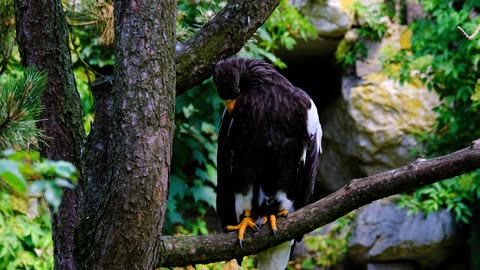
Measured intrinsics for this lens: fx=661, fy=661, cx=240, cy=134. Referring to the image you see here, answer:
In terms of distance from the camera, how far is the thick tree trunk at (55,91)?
2.34m

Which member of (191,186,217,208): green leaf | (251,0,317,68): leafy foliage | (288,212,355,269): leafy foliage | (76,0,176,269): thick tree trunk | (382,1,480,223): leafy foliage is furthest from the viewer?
(288,212,355,269): leafy foliage

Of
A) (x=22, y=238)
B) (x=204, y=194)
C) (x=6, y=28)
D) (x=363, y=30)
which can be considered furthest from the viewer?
(x=363, y=30)

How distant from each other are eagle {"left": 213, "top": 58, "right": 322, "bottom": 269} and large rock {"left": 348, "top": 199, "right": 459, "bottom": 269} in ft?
8.78

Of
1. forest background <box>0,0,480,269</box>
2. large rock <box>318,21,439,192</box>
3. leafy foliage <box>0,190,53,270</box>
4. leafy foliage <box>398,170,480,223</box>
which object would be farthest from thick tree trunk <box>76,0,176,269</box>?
large rock <box>318,21,439,192</box>

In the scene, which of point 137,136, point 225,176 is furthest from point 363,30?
point 137,136

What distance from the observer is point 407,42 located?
228 inches

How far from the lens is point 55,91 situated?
7.74ft

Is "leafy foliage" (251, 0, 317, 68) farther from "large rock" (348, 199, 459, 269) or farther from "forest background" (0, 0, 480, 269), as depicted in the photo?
"large rock" (348, 199, 459, 269)

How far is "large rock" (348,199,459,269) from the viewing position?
529 centimetres

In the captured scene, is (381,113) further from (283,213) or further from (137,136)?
(137,136)

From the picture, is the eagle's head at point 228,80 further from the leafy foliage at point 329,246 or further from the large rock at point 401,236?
the leafy foliage at point 329,246

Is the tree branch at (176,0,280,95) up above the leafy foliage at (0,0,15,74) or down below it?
below

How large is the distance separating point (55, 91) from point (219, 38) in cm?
62

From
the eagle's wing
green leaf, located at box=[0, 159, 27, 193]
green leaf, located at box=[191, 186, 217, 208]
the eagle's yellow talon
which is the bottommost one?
green leaf, located at box=[191, 186, 217, 208]
